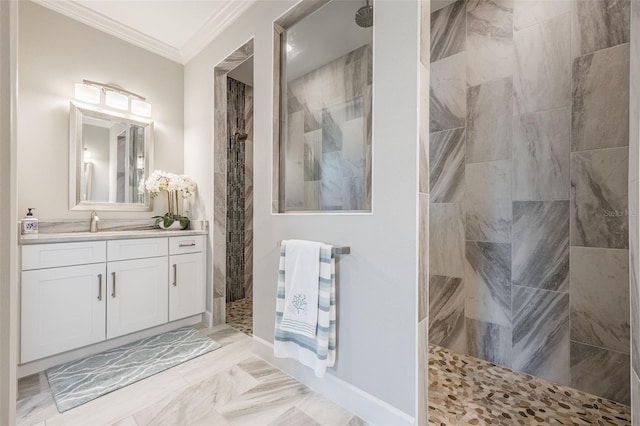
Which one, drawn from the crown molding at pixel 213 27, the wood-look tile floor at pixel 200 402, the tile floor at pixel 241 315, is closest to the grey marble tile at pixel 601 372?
the wood-look tile floor at pixel 200 402

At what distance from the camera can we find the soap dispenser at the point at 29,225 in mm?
1985

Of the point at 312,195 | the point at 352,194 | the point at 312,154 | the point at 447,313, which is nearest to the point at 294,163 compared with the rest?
the point at 312,154

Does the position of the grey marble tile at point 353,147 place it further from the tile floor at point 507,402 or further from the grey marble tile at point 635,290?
the tile floor at point 507,402

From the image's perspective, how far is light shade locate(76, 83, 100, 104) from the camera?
2.39m

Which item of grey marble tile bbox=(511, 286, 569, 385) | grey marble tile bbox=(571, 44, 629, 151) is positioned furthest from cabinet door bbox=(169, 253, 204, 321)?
grey marble tile bbox=(571, 44, 629, 151)

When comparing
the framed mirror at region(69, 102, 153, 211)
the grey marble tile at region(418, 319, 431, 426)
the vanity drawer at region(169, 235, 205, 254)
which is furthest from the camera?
the vanity drawer at region(169, 235, 205, 254)

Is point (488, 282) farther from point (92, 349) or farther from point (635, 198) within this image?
point (92, 349)

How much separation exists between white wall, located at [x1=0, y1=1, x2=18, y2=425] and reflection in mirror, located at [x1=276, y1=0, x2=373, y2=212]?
1281mm

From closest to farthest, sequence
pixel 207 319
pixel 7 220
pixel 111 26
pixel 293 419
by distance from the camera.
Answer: pixel 7 220 < pixel 293 419 < pixel 111 26 < pixel 207 319

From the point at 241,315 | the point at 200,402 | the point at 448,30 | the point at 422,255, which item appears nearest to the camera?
the point at 422,255

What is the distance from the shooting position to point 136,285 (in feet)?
7.32

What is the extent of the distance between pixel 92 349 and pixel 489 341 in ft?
9.68

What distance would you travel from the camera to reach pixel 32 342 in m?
1.77

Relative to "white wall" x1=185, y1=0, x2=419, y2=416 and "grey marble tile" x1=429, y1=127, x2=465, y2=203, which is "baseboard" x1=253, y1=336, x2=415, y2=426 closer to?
"white wall" x1=185, y1=0, x2=419, y2=416
